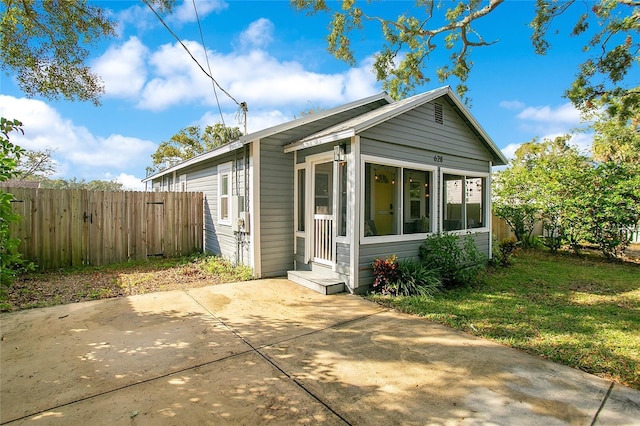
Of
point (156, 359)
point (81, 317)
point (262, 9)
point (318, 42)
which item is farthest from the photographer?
point (318, 42)

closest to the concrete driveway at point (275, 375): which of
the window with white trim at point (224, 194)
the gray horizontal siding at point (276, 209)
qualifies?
the gray horizontal siding at point (276, 209)

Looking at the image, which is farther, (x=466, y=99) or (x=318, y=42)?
(x=466, y=99)

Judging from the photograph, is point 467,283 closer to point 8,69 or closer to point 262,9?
point 262,9

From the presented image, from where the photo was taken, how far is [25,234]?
6965 millimetres

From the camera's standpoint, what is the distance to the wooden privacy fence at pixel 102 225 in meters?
7.06

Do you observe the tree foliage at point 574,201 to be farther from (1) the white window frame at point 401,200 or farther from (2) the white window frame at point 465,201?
(1) the white window frame at point 401,200

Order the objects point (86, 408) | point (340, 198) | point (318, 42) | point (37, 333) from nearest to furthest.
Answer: point (86, 408)
point (37, 333)
point (340, 198)
point (318, 42)

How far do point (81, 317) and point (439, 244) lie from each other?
631 centimetres

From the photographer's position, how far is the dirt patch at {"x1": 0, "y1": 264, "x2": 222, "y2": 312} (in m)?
5.23

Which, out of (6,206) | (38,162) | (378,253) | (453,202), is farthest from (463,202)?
(38,162)

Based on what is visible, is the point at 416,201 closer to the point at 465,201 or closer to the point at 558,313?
the point at 465,201

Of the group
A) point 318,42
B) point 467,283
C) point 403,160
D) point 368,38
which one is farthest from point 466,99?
→ point 467,283

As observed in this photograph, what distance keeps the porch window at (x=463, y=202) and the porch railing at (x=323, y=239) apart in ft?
9.98

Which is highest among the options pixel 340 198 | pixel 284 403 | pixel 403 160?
pixel 403 160
